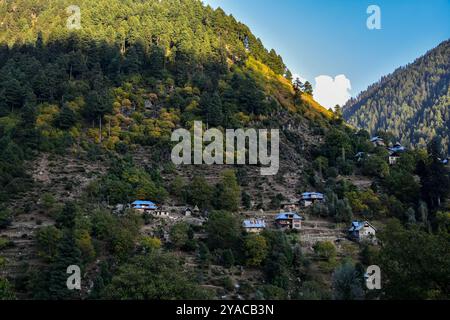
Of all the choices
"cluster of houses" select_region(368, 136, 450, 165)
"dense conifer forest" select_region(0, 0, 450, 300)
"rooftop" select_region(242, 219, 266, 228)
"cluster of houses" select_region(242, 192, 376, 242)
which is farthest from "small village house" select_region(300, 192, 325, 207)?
"cluster of houses" select_region(368, 136, 450, 165)

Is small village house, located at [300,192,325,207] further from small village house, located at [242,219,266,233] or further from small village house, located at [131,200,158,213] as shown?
small village house, located at [131,200,158,213]

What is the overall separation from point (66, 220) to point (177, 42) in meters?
56.4

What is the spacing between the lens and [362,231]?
173ft

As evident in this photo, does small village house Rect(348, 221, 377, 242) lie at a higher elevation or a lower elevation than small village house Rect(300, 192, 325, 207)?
lower

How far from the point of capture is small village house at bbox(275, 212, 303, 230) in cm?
5437

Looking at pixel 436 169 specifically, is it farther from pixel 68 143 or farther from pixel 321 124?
pixel 68 143

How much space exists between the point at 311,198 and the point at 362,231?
9.73 meters

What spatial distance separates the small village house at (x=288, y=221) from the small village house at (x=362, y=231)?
17.4 feet

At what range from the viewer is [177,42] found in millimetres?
94562

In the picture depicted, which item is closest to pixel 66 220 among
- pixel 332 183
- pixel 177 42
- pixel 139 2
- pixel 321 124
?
pixel 332 183

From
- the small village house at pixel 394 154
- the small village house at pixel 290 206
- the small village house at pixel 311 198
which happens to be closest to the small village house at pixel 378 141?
the small village house at pixel 394 154

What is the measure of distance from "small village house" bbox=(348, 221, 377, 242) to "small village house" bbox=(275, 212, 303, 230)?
17.4 feet

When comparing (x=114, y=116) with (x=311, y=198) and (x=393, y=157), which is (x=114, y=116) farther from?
(x=393, y=157)

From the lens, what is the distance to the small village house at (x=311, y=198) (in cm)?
6103
